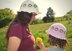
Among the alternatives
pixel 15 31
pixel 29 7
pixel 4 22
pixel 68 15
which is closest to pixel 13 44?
pixel 15 31

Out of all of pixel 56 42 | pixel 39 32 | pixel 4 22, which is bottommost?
pixel 39 32

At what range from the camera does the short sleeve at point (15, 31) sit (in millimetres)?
1027

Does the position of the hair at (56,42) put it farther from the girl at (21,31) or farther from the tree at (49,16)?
the tree at (49,16)

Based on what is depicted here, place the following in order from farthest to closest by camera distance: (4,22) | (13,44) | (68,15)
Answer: (68,15) → (4,22) → (13,44)

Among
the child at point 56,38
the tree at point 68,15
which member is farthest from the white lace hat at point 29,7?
the tree at point 68,15

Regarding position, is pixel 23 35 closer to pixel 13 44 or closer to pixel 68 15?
pixel 13 44

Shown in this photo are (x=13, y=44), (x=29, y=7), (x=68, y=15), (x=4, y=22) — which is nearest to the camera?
(x=13, y=44)

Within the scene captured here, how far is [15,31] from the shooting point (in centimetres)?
104

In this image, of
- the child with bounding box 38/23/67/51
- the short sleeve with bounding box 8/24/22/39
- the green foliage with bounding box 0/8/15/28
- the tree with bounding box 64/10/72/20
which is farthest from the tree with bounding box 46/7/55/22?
the short sleeve with bounding box 8/24/22/39

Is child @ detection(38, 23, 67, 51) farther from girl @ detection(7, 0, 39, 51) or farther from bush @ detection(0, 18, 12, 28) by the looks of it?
bush @ detection(0, 18, 12, 28)

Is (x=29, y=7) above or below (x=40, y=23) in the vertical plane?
above

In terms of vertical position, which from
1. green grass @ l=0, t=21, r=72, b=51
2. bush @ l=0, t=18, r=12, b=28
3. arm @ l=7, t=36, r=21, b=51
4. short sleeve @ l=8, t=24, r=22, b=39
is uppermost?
short sleeve @ l=8, t=24, r=22, b=39

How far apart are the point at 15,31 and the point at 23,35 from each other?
0.05 m

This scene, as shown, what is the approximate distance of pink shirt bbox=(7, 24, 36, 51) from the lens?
40.7 inches
